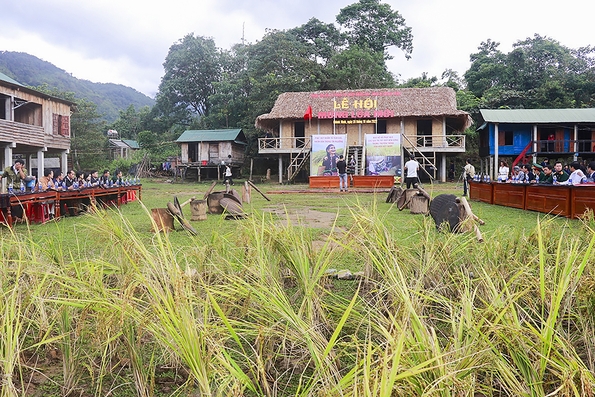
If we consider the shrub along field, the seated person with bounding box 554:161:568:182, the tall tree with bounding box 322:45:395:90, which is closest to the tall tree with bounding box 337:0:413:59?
the tall tree with bounding box 322:45:395:90

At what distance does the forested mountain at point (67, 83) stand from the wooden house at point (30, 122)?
1595 inches

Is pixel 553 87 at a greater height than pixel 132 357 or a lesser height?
greater

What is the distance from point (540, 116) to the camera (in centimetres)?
2442

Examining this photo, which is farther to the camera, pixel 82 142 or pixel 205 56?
pixel 205 56

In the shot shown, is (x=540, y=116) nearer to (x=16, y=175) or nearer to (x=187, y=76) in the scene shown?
(x=16, y=175)

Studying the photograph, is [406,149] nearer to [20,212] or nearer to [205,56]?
[20,212]

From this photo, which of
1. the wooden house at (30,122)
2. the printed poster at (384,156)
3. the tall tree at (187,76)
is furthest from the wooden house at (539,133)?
the tall tree at (187,76)

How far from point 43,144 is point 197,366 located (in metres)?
23.1

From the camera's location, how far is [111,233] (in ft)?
10.9

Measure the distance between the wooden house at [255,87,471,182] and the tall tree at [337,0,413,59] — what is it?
1709 centimetres

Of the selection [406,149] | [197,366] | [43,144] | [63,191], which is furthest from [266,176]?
[197,366]

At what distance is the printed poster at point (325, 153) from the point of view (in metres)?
22.9

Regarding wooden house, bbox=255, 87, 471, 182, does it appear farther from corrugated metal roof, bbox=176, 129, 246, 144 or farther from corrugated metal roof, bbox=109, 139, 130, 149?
corrugated metal roof, bbox=109, 139, 130, 149

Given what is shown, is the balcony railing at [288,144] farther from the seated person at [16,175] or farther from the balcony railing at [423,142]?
the seated person at [16,175]
